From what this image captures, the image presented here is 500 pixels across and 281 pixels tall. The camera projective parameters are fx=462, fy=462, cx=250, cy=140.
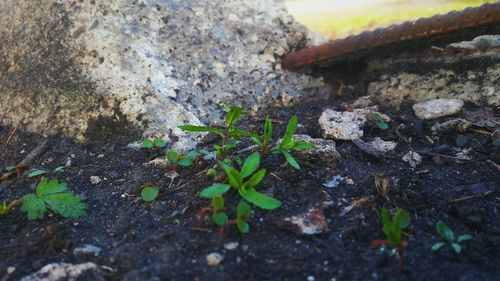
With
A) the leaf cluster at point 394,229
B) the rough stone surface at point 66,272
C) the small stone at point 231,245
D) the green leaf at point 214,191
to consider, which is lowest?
the rough stone surface at point 66,272

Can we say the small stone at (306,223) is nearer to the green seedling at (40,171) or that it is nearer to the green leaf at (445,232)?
the green leaf at (445,232)

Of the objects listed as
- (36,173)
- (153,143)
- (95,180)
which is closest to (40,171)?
(36,173)

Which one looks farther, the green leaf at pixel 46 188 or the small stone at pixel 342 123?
the small stone at pixel 342 123

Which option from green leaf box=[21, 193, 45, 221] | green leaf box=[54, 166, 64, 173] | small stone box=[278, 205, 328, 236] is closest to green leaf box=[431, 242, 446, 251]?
small stone box=[278, 205, 328, 236]

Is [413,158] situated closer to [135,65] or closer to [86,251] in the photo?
[86,251]

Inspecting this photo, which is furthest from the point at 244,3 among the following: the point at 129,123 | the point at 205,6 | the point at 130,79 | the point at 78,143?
the point at 78,143

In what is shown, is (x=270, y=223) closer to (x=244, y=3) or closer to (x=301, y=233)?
(x=301, y=233)

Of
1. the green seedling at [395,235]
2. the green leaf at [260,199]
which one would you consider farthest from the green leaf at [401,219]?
the green leaf at [260,199]
